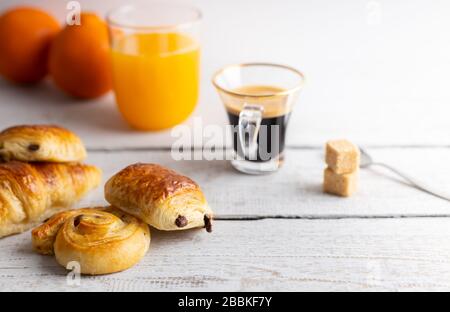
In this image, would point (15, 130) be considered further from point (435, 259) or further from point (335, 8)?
point (335, 8)

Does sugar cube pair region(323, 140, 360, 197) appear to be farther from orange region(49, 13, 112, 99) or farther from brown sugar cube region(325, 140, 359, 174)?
orange region(49, 13, 112, 99)

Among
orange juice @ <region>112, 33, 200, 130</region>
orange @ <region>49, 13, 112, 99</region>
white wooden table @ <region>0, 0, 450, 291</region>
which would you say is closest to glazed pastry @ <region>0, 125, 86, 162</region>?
white wooden table @ <region>0, 0, 450, 291</region>

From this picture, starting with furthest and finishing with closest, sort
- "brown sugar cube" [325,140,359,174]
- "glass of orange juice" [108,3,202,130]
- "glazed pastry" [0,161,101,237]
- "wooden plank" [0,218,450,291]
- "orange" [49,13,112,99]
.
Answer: "orange" [49,13,112,99], "glass of orange juice" [108,3,202,130], "brown sugar cube" [325,140,359,174], "glazed pastry" [0,161,101,237], "wooden plank" [0,218,450,291]

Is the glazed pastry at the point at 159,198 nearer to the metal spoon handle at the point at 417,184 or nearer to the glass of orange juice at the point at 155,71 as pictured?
the glass of orange juice at the point at 155,71

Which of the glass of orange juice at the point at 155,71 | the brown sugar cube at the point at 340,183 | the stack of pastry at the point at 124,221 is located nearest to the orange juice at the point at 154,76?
the glass of orange juice at the point at 155,71

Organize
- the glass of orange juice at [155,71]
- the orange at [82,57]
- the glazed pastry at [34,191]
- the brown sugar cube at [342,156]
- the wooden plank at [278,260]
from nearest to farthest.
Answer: the wooden plank at [278,260], the glazed pastry at [34,191], the brown sugar cube at [342,156], the glass of orange juice at [155,71], the orange at [82,57]

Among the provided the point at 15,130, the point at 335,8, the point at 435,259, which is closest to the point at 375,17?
the point at 335,8

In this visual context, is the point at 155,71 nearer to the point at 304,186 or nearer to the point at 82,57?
the point at 82,57
